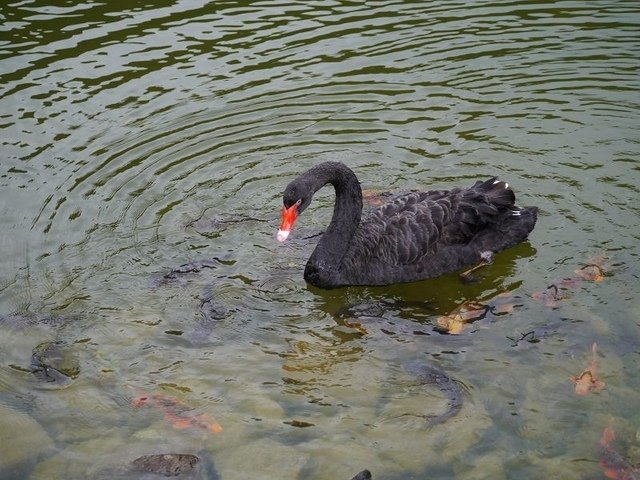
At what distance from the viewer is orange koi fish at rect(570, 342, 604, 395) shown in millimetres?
5891

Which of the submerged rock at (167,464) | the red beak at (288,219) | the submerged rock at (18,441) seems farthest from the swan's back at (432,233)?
the submerged rock at (18,441)

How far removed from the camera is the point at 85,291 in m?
7.15

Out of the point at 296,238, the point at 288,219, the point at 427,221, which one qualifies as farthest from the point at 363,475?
the point at 296,238

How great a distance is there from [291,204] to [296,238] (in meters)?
1.30

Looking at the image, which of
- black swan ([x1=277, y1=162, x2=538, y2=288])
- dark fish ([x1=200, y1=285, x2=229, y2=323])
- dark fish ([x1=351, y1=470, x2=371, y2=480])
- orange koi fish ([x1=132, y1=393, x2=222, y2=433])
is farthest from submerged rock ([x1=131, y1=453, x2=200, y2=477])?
black swan ([x1=277, y1=162, x2=538, y2=288])

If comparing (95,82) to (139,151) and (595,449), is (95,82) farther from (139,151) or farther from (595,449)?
(595,449)

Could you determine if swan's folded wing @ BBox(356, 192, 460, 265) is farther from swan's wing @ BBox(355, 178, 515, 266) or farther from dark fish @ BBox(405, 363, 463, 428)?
dark fish @ BBox(405, 363, 463, 428)

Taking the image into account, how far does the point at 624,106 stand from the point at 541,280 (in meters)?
3.16

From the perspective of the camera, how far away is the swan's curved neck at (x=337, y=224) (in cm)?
714

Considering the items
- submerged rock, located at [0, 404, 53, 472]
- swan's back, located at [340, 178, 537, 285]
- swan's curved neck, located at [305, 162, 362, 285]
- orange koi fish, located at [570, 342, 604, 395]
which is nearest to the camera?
submerged rock, located at [0, 404, 53, 472]

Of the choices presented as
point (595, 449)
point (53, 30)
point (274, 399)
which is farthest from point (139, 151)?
point (595, 449)

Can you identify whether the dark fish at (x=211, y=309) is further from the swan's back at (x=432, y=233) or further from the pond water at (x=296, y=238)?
the swan's back at (x=432, y=233)

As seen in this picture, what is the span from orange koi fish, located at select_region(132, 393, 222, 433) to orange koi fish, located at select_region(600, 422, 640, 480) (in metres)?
2.39

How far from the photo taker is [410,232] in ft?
24.1
